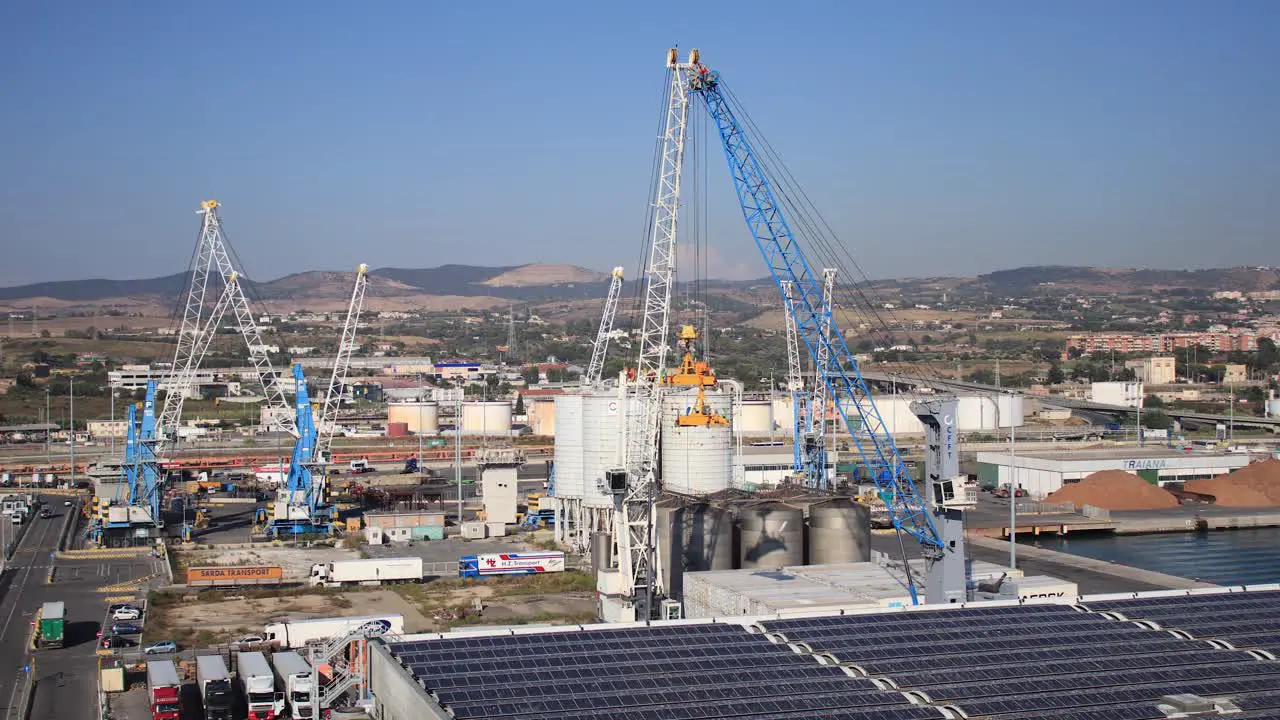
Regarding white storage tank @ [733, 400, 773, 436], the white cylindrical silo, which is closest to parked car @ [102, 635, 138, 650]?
white storage tank @ [733, 400, 773, 436]

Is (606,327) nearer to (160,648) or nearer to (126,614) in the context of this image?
(126,614)

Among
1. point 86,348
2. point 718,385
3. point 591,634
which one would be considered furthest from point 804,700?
point 86,348

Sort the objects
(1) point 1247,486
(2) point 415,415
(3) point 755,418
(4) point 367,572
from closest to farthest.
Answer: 1. (4) point 367,572
2. (1) point 1247,486
3. (3) point 755,418
4. (2) point 415,415

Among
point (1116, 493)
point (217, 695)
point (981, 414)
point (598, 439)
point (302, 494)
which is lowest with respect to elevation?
point (217, 695)

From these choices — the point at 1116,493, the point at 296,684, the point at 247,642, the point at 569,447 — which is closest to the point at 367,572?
the point at 569,447

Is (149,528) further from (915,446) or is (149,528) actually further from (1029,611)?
(915,446)

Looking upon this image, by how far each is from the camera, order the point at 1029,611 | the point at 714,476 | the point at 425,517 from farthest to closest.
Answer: the point at 425,517 < the point at 714,476 < the point at 1029,611
